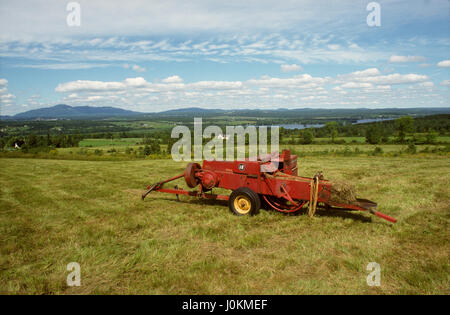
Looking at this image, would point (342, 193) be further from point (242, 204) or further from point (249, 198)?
point (242, 204)

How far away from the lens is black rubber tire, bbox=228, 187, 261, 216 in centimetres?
692

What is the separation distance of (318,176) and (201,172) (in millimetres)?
3131

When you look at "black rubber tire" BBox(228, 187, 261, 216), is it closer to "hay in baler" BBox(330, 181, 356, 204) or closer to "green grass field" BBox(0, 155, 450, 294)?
"green grass field" BBox(0, 155, 450, 294)

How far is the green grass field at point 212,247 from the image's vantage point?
4148 mm

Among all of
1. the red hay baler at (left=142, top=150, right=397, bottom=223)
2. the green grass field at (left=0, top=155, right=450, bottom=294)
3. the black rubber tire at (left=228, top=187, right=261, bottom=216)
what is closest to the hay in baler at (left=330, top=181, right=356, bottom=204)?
the red hay baler at (left=142, top=150, right=397, bottom=223)

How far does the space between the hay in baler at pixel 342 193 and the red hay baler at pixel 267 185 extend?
2 cm

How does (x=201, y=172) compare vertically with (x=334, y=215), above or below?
above

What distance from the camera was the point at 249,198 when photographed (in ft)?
23.0

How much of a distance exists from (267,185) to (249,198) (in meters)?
0.57

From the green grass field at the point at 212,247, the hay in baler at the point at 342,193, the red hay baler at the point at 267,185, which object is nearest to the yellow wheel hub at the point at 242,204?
the red hay baler at the point at 267,185

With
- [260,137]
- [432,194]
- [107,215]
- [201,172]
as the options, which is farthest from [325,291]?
[260,137]

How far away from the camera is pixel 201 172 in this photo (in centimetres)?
805

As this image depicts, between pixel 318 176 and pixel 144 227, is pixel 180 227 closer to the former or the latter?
pixel 144 227

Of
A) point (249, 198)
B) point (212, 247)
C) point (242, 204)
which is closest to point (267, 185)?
point (249, 198)
